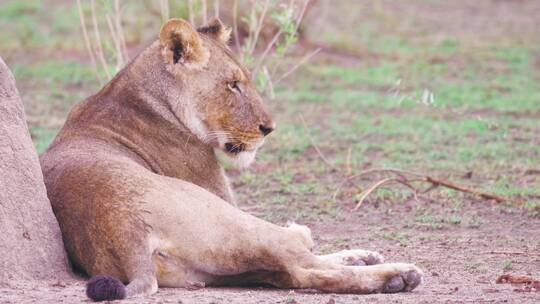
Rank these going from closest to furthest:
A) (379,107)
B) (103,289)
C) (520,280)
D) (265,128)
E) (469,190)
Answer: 1. (103,289)
2. (520,280)
3. (265,128)
4. (469,190)
5. (379,107)

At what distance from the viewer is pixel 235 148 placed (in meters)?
5.75

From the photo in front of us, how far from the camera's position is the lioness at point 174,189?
184 inches

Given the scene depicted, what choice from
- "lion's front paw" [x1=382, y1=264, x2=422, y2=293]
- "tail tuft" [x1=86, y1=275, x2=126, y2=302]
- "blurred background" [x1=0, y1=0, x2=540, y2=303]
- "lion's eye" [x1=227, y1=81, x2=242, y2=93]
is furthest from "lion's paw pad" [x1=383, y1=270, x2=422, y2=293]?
"lion's eye" [x1=227, y1=81, x2=242, y2=93]

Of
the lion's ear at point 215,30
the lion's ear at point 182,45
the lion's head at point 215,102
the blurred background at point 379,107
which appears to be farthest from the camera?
the blurred background at point 379,107

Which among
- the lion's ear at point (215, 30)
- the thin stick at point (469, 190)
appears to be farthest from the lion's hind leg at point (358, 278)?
the thin stick at point (469, 190)

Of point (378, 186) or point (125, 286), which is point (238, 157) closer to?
point (125, 286)

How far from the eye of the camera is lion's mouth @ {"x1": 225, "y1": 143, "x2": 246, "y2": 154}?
18.9 ft

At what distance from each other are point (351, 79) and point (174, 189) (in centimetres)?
851

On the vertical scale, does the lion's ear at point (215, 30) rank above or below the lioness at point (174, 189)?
above

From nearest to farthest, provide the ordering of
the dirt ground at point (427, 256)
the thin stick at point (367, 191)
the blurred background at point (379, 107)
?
the dirt ground at point (427, 256), the blurred background at point (379, 107), the thin stick at point (367, 191)

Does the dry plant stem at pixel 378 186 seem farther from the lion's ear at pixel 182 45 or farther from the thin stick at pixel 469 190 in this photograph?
the lion's ear at pixel 182 45

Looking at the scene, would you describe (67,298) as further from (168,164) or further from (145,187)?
(168,164)

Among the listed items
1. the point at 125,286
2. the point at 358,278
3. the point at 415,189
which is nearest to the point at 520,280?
the point at 358,278

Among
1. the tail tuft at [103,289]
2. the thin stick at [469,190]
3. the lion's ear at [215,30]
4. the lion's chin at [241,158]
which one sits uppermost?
the lion's ear at [215,30]
